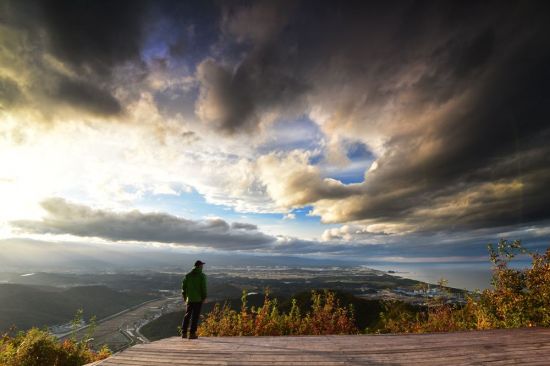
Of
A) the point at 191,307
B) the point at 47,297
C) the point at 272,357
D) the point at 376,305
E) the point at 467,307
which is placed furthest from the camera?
the point at 47,297

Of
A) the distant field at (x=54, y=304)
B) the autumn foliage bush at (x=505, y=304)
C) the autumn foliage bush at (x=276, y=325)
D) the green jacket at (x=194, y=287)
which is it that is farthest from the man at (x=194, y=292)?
the distant field at (x=54, y=304)

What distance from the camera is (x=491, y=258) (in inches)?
421

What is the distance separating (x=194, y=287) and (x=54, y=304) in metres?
162

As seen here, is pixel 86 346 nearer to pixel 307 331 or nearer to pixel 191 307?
pixel 191 307

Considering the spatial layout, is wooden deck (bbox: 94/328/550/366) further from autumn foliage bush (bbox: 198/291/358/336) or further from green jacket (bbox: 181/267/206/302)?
autumn foliage bush (bbox: 198/291/358/336)

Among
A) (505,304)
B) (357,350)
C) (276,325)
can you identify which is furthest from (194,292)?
(505,304)

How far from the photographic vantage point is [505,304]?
376 inches

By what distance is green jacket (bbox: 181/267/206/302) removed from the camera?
30.2 feet

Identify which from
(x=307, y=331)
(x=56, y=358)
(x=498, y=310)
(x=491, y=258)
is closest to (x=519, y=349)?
(x=498, y=310)

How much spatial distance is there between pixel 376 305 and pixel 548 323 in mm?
48794

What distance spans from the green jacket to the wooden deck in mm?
1434

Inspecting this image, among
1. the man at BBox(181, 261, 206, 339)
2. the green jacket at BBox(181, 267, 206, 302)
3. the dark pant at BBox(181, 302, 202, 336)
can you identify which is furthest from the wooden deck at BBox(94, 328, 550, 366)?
the green jacket at BBox(181, 267, 206, 302)

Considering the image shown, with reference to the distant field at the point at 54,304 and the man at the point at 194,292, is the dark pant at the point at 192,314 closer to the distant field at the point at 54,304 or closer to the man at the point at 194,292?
the man at the point at 194,292

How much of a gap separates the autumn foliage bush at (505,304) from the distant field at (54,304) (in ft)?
384
